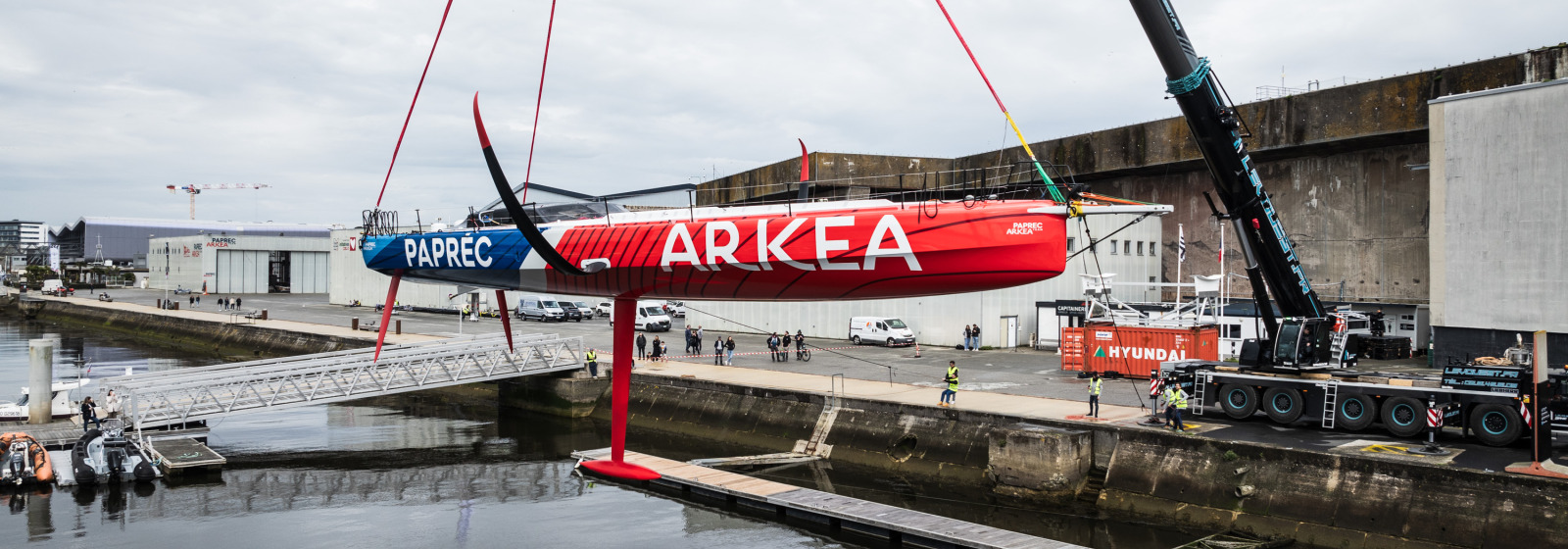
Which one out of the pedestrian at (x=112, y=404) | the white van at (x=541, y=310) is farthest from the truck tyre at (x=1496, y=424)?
the white van at (x=541, y=310)

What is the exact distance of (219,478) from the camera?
24.2 metres

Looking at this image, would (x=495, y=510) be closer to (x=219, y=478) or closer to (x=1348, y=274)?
(x=219, y=478)

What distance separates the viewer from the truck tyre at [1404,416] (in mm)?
19500

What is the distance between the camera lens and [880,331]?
145ft

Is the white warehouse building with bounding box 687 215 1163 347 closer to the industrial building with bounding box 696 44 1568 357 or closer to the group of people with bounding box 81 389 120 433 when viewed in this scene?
the industrial building with bounding box 696 44 1568 357

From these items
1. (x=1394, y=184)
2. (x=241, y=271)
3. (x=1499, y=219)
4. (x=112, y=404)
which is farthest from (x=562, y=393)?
(x=241, y=271)

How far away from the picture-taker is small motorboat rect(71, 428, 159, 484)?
905 inches

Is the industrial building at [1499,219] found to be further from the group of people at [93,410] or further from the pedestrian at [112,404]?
the pedestrian at [112,404]

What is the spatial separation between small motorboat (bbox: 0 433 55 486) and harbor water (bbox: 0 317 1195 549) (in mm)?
689

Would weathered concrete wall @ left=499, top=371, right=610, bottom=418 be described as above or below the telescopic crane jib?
below

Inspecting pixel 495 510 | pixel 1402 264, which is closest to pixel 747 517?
pixel 495 510

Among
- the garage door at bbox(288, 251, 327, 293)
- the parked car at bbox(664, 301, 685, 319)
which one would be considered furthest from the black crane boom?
the garage door at bbox(288, 251, 327, 293)

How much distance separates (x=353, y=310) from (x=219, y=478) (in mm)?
50654

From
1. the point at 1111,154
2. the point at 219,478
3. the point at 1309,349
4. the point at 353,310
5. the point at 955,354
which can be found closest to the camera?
the point at 1309,349
